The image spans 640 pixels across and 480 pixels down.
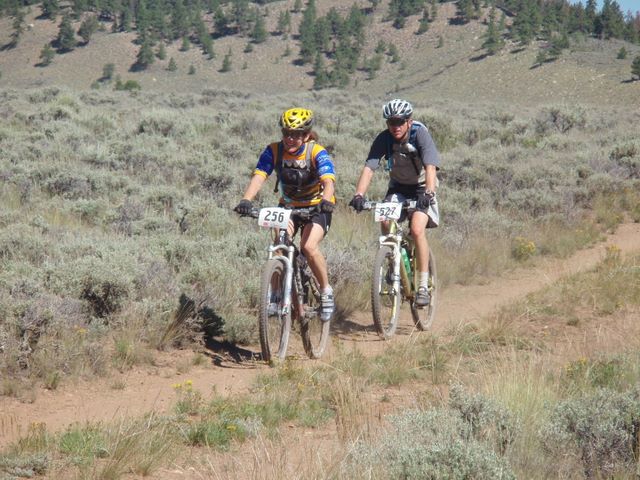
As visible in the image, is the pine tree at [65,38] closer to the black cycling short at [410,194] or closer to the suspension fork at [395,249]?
the black cycling short at [410,194]

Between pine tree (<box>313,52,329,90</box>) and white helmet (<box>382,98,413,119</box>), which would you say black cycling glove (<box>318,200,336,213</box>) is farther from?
pine tree (<box>313,52,329,90</box>)

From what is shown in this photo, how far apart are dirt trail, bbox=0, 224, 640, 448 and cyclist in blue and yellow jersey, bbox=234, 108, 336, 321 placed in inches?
38.6

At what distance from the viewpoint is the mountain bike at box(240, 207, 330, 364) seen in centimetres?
627

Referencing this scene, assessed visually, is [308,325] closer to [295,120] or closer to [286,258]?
[286,258]

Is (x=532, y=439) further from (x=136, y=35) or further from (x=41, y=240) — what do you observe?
(x=136, y=35)

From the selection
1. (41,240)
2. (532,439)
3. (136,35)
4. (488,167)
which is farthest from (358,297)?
(136,35)

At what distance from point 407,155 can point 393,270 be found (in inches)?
43.6

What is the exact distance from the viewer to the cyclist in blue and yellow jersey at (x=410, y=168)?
7160mm

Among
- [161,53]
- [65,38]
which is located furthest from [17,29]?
[161,53]

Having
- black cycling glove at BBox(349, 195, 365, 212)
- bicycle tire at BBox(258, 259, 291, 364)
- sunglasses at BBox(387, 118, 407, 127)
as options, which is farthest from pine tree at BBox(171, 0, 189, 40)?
bicycle tire at BBox(258, 259, 291, 364)

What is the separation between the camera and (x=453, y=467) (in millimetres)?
3264

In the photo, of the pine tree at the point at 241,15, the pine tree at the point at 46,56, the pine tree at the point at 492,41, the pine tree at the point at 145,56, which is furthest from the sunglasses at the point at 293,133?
the pine tree at the point at 241,15

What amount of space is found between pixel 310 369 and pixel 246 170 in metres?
8.72

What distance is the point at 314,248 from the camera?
6.59 metres
